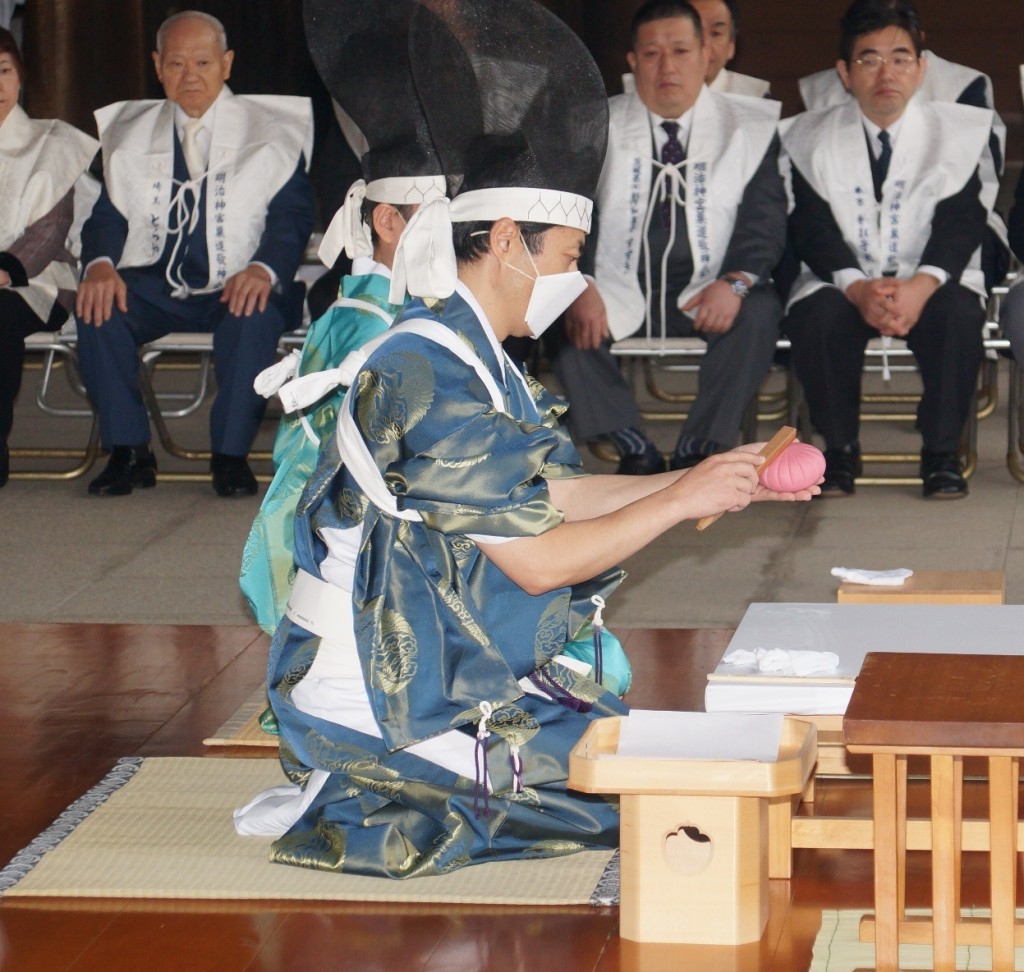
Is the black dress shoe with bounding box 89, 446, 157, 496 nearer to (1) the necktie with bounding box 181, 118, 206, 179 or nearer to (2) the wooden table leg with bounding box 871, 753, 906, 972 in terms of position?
(1) the necktie with bounding box 181, 118, 206, 179

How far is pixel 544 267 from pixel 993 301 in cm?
326

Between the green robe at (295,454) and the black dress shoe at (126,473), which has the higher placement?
the green robe at (295,454)

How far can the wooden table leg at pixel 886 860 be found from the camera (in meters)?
1.95

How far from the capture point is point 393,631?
7.55 ft

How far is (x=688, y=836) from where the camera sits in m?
2.16

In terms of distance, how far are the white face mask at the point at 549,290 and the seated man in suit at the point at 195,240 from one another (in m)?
2.59

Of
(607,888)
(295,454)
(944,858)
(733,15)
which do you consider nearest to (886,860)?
(944,858)

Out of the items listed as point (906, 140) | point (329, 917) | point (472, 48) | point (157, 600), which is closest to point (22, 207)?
point (157, 600)

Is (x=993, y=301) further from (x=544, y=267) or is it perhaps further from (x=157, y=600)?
(x=544, y=267)

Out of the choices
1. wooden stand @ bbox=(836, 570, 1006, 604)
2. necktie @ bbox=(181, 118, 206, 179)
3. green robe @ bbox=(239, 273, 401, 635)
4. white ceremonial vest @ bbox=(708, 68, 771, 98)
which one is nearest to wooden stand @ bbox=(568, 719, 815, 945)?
wooden stand @ bbox=(836, 570, 1006, 604)

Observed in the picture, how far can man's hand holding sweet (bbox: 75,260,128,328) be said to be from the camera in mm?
4941

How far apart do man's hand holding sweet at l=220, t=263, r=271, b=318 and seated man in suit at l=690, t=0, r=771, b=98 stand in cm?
148

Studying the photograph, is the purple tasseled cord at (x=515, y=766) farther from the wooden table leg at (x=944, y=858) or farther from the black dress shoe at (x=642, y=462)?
the black dress shoe at (x=642, y=462)

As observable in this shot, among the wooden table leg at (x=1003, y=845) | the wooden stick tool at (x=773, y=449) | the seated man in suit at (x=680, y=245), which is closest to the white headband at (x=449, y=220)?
the wooden stick tool at (x=773, y=449)
